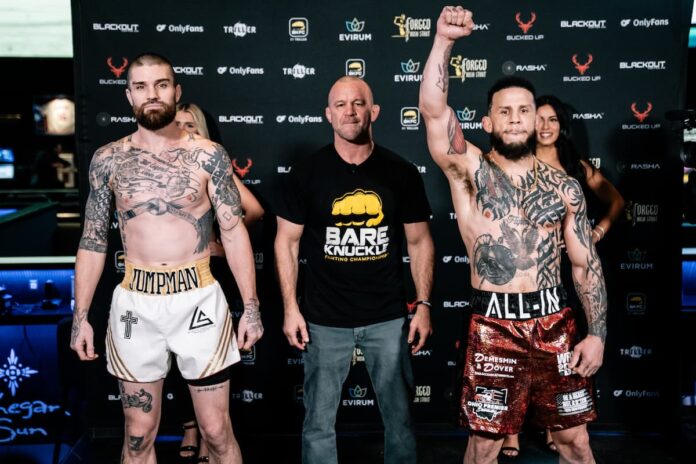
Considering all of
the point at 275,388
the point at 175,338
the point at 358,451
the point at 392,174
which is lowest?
the point at 358,451

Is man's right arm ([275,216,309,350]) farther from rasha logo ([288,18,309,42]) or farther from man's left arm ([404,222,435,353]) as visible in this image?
rasha logo ([288,18,309,42])

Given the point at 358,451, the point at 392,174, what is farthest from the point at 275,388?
the point at 392,174

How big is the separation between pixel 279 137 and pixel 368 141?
37.0 inches

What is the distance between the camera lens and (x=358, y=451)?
3547 millimetres

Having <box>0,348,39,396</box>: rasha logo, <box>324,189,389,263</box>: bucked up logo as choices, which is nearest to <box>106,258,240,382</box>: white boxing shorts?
<box>324,189,389,263</box>: bucked up logo

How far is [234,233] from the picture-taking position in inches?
105

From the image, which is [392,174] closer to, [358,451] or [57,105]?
[358,451]

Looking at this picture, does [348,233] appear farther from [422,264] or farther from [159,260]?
[159,260]

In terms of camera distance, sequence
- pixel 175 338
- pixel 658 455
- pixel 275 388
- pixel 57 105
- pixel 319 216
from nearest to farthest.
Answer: pixel 175 338
pixel 319 216
pixel 658 455
pixel 275 388
pixel 57 105

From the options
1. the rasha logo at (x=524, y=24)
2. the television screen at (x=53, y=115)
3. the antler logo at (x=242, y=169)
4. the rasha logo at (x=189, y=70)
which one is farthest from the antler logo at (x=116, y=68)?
the television screen at (x=53, y=115)

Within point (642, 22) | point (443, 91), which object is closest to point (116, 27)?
point (443, 91)

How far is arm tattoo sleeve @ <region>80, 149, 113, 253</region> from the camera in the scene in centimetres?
260

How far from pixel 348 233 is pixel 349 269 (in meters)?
0.14

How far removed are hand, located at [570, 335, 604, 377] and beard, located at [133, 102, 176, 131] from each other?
1707mm
